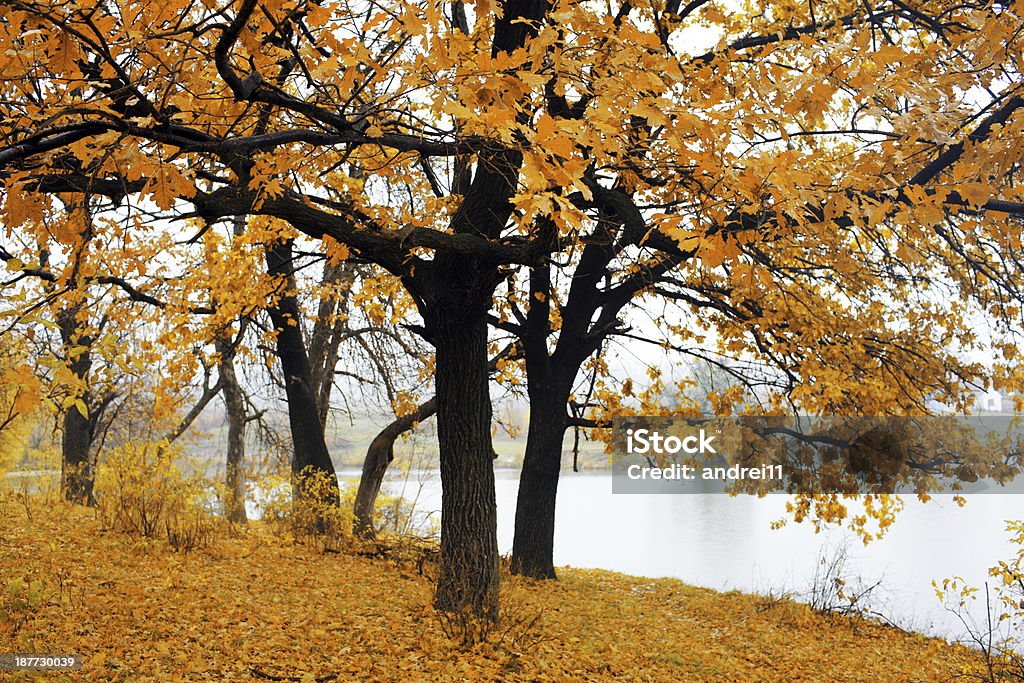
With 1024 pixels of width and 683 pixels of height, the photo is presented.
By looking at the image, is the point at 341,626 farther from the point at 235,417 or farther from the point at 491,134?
the point at 235,417

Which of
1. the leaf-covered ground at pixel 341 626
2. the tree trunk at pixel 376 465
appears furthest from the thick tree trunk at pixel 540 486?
the tree trunk at pixel 376 465

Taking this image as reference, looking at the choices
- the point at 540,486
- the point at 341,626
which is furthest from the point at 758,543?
the point at 341,626

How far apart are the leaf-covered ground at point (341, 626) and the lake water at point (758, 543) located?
4.19 ft

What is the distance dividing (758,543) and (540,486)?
37.5 ft

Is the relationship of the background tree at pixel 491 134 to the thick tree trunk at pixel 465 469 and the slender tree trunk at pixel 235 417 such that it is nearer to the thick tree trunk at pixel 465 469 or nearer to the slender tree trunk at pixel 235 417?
the thick tree trunk at pixel 465 469

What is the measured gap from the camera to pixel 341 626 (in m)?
5.85

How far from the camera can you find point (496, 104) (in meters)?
3.31

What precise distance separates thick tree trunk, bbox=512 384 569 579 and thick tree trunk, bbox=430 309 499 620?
2.93 m

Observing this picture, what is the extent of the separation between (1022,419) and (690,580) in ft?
16.8

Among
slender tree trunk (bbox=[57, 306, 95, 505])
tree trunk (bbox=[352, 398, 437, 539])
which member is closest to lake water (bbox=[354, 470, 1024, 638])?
tree trunk (bbox=[352, 398, 437, 539])

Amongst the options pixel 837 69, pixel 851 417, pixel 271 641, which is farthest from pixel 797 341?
pixel 271 641

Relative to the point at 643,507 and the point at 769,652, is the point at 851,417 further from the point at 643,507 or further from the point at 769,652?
the point at 643,507

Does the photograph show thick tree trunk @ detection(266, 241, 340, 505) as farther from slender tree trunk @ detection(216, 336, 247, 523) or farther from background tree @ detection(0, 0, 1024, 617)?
background tree @ detection(0, 0, 1024, 617)

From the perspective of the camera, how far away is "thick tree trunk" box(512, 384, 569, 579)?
9266 millimetres
